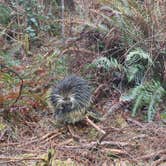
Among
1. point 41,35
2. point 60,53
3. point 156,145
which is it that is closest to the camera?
point 156,145

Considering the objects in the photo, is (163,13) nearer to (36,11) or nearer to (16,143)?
(16,143)

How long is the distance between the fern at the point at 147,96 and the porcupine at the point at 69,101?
0.48 m

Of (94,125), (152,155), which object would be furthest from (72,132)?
(152,155)

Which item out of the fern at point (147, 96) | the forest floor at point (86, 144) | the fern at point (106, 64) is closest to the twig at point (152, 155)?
the forest floor at point (86, 144)

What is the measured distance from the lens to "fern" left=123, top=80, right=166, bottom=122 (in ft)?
13.8

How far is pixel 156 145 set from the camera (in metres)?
3.55

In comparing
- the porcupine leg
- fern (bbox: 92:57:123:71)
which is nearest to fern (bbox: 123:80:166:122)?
fern (bbox: 92:57:123:71)

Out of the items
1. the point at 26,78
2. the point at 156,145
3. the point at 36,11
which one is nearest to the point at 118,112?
the point at 156,145

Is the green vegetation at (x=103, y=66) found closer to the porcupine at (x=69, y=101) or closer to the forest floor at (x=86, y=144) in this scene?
the forest floor at (x=86, y=144)

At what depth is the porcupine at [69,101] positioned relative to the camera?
12.9ft

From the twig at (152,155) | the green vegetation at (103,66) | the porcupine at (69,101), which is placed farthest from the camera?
the green vegetation at (103,66)

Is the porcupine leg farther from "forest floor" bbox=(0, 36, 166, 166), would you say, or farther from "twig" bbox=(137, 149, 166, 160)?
"twig" bbox=(137, 149, 166, 160)

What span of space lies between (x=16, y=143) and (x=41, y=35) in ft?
10.0

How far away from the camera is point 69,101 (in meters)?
3.94
